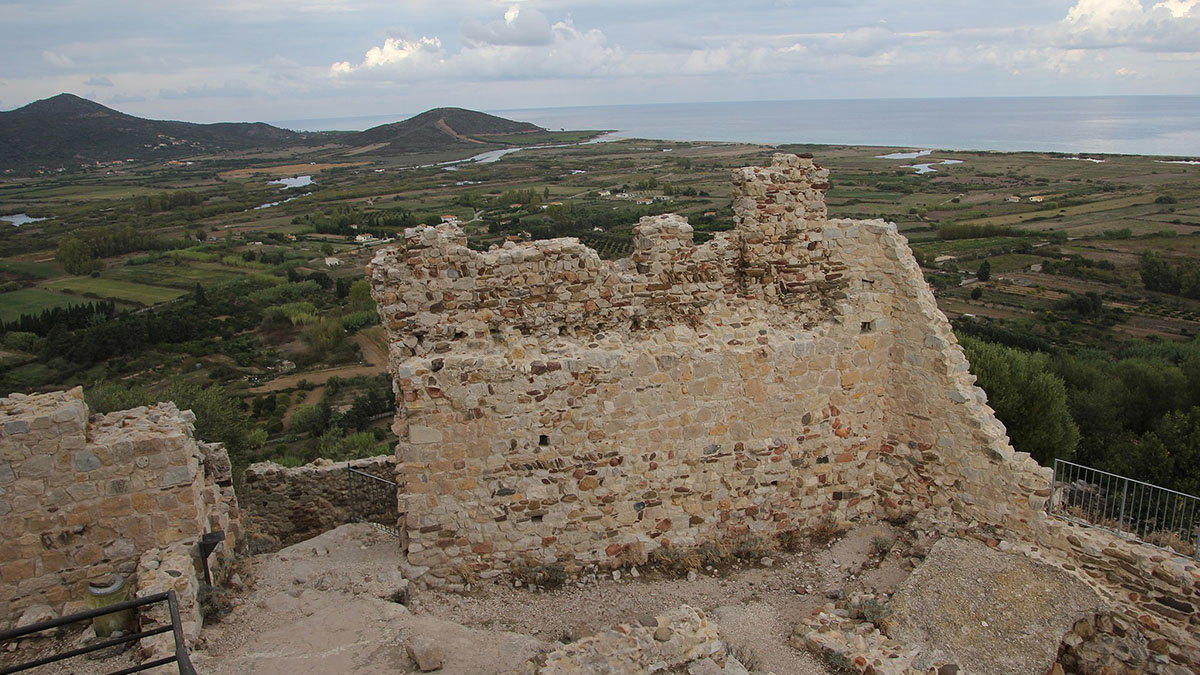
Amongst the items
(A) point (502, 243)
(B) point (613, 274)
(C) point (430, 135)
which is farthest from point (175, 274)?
(C) point (430, 135)

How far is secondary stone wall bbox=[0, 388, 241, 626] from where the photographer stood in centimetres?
598

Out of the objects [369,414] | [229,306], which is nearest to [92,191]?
[229,306]

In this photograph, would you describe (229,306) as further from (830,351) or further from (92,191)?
(92,191)

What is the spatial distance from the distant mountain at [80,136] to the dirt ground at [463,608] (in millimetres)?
154843

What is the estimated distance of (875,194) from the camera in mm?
77875

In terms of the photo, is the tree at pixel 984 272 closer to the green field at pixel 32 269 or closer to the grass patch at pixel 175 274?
the grass patch at pixel 175 274

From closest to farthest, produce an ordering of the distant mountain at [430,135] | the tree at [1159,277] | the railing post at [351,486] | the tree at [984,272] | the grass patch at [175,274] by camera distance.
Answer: the railing post at [351,486] < the tree at [1159,277] < the tree at [984,272] < the grass patch at [175,274] < the distant mountain at [430,135]

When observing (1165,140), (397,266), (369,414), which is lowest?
(369,414)

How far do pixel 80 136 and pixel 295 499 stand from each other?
16682 cm

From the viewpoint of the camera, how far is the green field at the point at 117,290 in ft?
187

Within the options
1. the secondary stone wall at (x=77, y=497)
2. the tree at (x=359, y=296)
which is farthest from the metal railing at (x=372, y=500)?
the tree at (x=359, y=296)

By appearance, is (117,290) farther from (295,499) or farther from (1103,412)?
(1103,412)

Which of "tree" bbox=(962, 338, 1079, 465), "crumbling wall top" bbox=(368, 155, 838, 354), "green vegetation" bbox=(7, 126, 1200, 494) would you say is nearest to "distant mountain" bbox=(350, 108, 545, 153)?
"green vegetation" bbox=(7, 126, 1200, 494)

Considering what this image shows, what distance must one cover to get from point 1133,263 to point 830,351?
58.1 m
